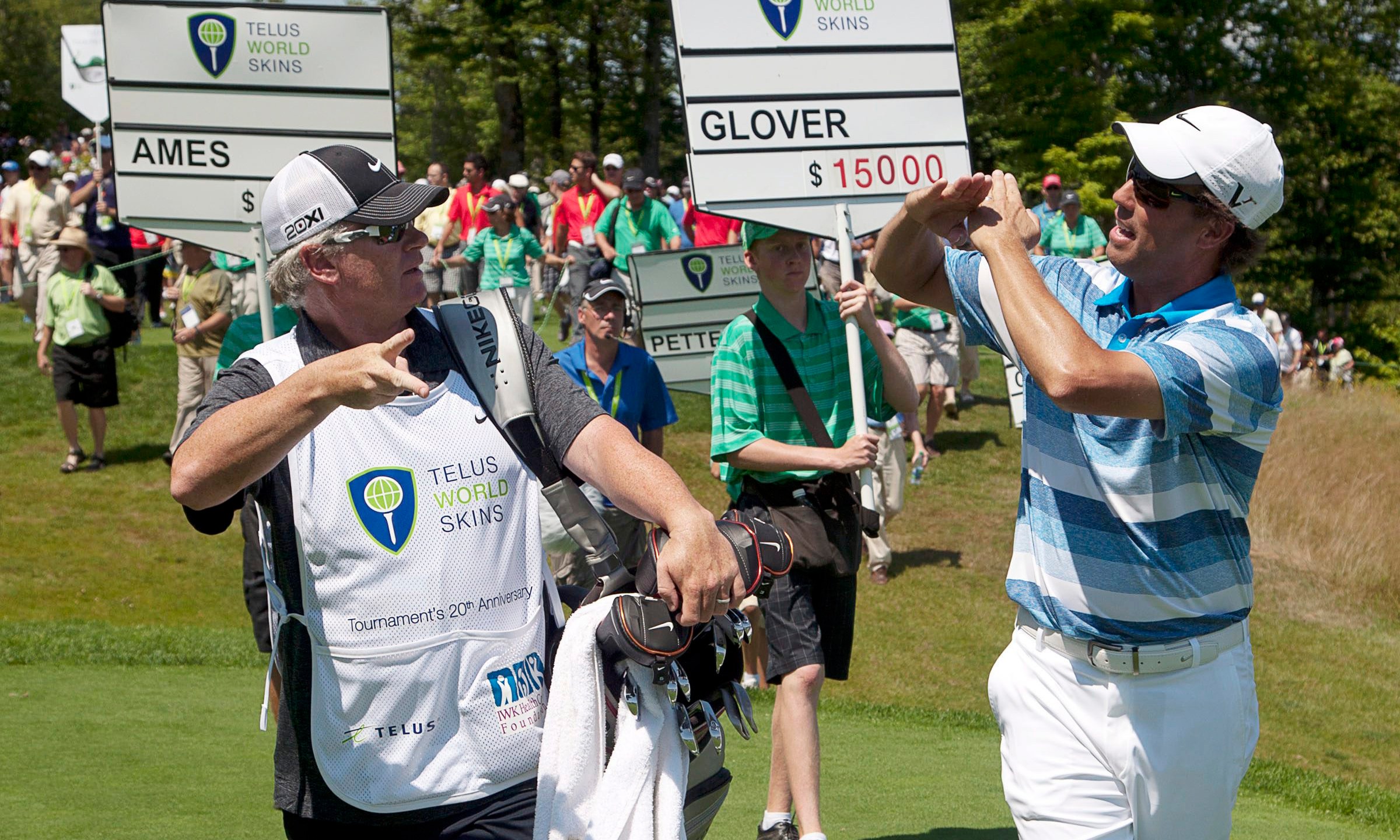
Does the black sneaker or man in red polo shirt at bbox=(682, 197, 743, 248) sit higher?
man in red polo shirt at bbox=(682, 197, 743, 248)

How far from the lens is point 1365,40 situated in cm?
4738

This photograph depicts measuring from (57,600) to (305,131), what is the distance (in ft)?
19.4

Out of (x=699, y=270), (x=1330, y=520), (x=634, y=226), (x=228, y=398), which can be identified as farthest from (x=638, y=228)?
(x=228, y=398)

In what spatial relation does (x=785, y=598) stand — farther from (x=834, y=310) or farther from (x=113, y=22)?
(x=113, y=22)

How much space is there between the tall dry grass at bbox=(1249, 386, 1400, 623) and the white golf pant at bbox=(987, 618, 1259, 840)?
9.57 m

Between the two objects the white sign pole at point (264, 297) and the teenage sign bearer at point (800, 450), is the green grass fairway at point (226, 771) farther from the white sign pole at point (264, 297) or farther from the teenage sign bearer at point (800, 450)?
the white sign pole at point (264, 297)

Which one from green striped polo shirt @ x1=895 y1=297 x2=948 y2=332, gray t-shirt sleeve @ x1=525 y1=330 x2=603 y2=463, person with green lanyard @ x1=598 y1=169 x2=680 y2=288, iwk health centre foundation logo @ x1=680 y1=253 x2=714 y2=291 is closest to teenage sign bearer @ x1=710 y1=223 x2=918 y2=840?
gray t-shirt sleeve @ x1=525 y1=330 x2=603 y2=463

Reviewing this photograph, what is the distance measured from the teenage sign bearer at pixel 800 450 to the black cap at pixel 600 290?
7.23 ft

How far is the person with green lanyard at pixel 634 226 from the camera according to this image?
1609cm

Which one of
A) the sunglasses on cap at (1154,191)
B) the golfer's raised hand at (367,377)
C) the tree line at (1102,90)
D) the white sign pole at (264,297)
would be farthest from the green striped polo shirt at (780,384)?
the tree line at (1102,90)

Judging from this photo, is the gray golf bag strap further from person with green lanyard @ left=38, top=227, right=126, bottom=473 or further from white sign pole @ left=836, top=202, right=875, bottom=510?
person with green lanyard @ left=38, top=227, right=126, bottom=473

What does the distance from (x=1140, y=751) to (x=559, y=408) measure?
142cm

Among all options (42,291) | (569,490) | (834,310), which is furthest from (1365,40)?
(569,490)

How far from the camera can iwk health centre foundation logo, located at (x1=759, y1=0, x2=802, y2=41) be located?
5613mm
